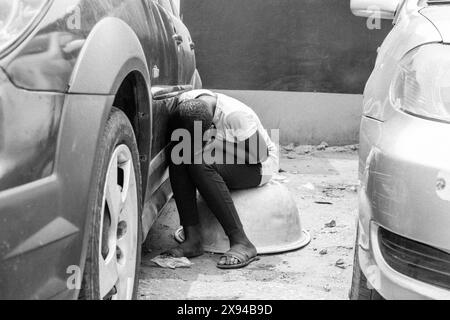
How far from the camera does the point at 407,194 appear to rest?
213 cm

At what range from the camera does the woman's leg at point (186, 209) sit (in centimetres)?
394

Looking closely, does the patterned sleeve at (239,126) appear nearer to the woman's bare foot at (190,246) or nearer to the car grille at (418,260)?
the woman's bare foot at (190,246)

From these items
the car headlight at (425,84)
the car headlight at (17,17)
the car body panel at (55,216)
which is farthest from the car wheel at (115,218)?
the car headlight at (425,84)

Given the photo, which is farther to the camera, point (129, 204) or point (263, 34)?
point (263, 34)

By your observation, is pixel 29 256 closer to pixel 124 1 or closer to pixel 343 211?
pixel 124 1

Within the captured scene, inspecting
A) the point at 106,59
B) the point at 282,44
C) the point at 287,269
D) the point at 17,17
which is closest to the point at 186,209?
the point at 287,269

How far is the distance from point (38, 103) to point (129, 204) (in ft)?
3.13

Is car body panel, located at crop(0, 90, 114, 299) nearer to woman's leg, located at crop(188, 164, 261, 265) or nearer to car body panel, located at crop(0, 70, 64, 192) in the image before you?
car body panel, located at crop(0, 70, 64, 192)

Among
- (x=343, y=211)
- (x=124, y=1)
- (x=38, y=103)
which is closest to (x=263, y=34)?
(x=343, y=211)

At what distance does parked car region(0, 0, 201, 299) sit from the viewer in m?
1.73

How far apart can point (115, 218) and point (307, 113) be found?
223 inches

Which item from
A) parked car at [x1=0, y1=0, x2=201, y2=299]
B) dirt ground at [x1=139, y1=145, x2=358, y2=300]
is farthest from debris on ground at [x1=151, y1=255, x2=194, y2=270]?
parked car at [x1=0, y1=0, x2=201, y2=299]

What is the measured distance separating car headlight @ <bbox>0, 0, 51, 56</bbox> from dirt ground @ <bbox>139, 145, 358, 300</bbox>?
6.01ft

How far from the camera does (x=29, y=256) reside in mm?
1759
